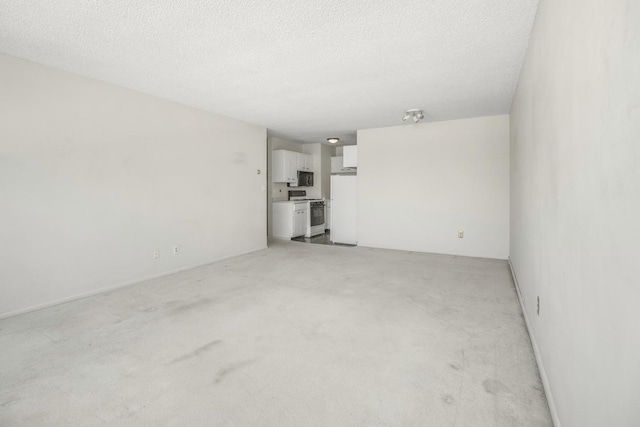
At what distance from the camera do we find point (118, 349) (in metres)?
2.20

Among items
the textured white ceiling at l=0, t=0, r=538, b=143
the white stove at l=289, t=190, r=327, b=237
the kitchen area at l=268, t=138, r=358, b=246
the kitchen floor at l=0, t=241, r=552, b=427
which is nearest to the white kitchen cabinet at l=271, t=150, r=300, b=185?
the kitchen area at l=268, t=138, r=358, b=246

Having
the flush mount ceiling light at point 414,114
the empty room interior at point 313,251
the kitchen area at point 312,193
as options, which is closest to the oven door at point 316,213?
the kitchen area at point 312,193

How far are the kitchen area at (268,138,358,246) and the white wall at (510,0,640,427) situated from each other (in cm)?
466

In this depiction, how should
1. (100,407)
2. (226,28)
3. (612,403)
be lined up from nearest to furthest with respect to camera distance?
(612,403) → (100,407) → (226,28)

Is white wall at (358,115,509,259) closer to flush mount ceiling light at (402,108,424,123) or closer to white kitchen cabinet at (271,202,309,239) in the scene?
flush mount ceiling light at (402,108,424,123)

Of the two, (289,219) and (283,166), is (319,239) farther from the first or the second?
(283,166)

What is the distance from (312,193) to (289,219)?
158 cm

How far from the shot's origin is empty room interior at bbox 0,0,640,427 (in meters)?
1.17

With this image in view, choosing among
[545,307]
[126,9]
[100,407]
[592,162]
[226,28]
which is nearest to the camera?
[592,162]

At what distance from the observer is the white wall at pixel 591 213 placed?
76 centimetres

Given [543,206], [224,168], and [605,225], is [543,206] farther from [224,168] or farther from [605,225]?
[224,168]

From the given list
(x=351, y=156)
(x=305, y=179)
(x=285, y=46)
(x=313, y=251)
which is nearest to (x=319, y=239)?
(x=313, y=251)

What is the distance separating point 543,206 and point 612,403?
131cm

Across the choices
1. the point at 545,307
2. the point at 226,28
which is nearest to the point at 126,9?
the point at 226,28
